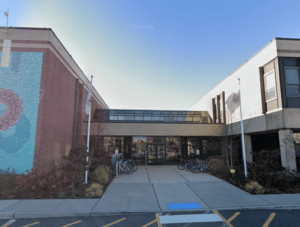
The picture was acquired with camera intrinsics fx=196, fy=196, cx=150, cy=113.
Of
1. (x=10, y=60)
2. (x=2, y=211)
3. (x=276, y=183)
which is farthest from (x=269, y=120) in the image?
(x=10, y=60)

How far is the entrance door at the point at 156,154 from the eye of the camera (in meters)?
20.9

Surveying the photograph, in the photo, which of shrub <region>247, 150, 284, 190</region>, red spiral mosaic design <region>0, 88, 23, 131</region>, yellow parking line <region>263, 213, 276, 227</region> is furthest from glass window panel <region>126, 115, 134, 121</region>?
yellow parking line <region>263, 213, 276, 227</region>

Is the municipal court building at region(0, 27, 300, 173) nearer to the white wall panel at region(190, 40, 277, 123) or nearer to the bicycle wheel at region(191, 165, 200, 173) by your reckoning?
the white wall panel at region(190, 40, 277, 123)

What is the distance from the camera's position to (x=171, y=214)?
6.60m

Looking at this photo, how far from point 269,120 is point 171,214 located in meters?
10.8

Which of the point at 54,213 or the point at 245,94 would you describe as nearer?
the point at 54,213

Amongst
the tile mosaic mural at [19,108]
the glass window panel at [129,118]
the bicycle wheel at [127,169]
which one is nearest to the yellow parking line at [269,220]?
the bicycle wheel at [127,169]

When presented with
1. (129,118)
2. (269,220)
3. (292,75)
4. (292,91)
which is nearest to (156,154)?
(129,118)

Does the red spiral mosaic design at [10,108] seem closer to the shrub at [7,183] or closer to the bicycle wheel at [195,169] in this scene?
the shrub at [7,183]

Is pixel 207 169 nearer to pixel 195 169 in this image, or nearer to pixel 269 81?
pixel 195 169

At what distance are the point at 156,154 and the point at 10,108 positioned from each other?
13.7 m

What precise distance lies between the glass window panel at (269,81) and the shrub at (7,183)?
16344 millimetres

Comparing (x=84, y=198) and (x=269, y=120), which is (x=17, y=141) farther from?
(x=269, y=120)

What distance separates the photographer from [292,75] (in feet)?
43.8
